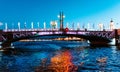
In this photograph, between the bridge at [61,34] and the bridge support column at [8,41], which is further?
the bridge at [61,34]

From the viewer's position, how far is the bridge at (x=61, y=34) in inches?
5591

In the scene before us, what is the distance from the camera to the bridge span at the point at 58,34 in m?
142

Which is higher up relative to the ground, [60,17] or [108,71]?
[60,17]

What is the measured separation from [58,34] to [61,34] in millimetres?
1129

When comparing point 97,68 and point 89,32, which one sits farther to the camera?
point 89,32

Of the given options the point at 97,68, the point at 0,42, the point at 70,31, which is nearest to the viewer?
the point at 97,68

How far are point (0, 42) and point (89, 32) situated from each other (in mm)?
37893

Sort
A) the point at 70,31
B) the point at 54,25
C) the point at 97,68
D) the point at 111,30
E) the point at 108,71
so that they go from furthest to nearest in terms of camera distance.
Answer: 1. the point at 54,25
2. the point at 111,30
3. the point at 70,31
4. the point at 97,68
5. the point at 108,71

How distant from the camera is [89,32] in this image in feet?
513

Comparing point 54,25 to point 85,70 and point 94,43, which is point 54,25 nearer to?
point 94,43

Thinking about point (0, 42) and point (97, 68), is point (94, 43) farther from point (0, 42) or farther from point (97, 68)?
point (97, 68)

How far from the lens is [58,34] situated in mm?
151125

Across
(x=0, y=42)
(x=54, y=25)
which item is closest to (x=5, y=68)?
(x=0, y=42)

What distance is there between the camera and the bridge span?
14152cm
